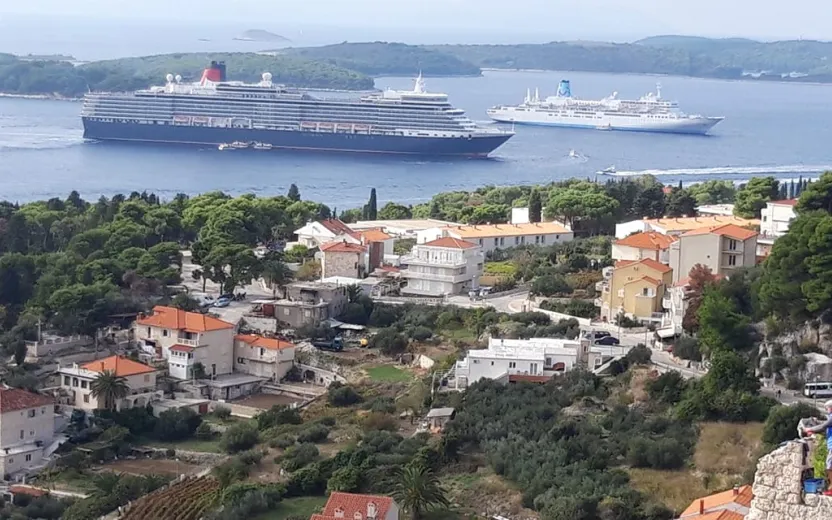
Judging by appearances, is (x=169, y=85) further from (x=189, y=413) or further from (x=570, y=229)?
(x=189, y=413)

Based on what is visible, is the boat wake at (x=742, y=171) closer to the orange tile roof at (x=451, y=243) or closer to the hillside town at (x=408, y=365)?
the hillside town at (x=408, y=365)

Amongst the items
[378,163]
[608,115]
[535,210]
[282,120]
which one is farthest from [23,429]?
[608,115]

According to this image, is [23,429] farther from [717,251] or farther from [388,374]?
[717,251]

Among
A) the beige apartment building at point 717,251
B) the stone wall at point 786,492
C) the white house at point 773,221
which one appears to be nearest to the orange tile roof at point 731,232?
the beige apartment building at point 717,251

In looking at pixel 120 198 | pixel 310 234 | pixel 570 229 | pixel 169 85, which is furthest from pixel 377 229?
pixel 169 85

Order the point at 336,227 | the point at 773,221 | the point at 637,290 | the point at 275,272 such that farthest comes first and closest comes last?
the point at 336,227 → the point at 275,272 → the point at 773,221 → the point at 637,290

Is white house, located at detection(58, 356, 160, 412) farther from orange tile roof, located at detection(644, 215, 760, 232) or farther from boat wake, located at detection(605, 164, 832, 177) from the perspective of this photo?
boat wake, located at detection(605, 164, 832, 177)
